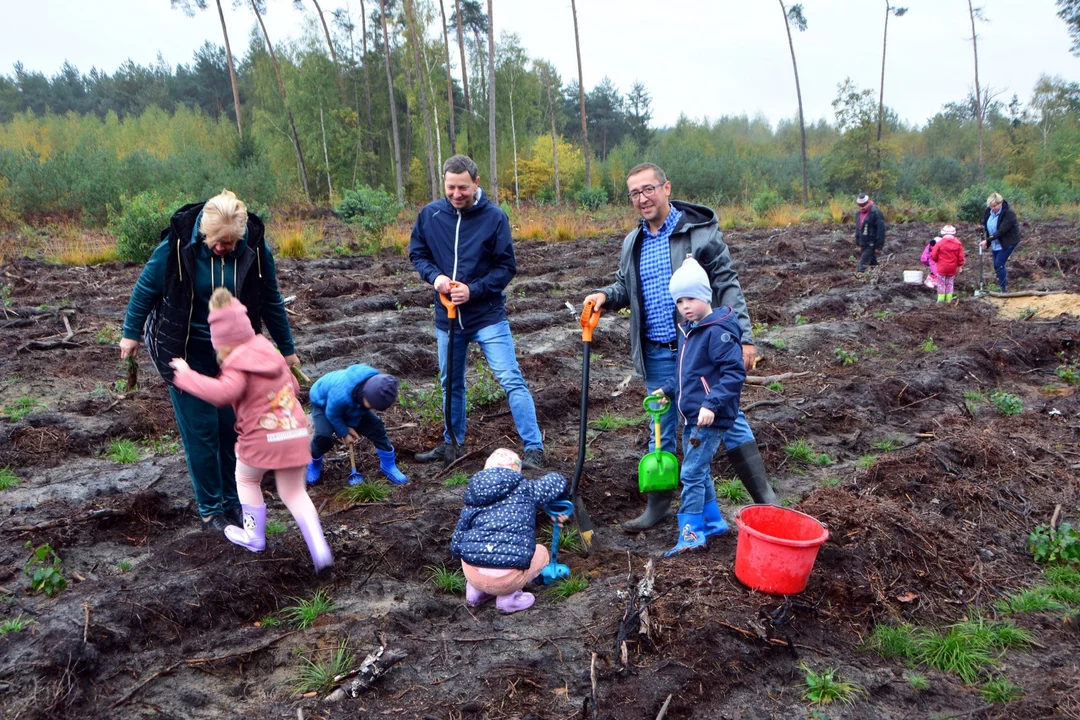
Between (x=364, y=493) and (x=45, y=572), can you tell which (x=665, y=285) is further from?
(x=45, y=572)

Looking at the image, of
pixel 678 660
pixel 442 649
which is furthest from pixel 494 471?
pixel 678 660

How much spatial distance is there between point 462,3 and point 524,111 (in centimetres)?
1286

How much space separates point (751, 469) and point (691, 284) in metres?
1.16

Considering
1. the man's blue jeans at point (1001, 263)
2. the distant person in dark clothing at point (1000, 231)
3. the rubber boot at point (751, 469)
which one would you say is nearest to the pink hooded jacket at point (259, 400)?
the rubber boot at point (751, 469)

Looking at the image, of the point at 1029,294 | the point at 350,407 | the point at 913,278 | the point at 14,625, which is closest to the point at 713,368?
the point at 350,407

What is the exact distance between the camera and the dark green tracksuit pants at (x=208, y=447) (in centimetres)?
377

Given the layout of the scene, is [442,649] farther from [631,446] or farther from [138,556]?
[631,446]

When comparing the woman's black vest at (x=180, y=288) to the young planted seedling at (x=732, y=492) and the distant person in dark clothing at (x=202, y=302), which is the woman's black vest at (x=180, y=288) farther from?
the young planted seedling at (x=732, y=492)

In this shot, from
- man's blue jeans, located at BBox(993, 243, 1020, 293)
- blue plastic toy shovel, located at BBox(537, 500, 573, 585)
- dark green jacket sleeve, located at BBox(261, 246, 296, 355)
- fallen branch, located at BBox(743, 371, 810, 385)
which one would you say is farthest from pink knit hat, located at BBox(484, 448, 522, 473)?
man's blue jeans, located at BBox(993, 243, 1020, 293)

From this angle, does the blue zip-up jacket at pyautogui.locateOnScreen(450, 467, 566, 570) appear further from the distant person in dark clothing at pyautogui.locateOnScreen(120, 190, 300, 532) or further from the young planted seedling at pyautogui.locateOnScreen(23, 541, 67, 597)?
the young planted seedling at pyautogui.locateOnScreen(23, 541, 67, 597)

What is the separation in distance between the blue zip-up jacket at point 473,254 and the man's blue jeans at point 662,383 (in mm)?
1138

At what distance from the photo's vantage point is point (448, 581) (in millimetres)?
3717

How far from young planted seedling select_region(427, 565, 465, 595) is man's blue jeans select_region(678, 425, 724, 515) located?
1.22 meters

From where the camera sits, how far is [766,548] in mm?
3180
